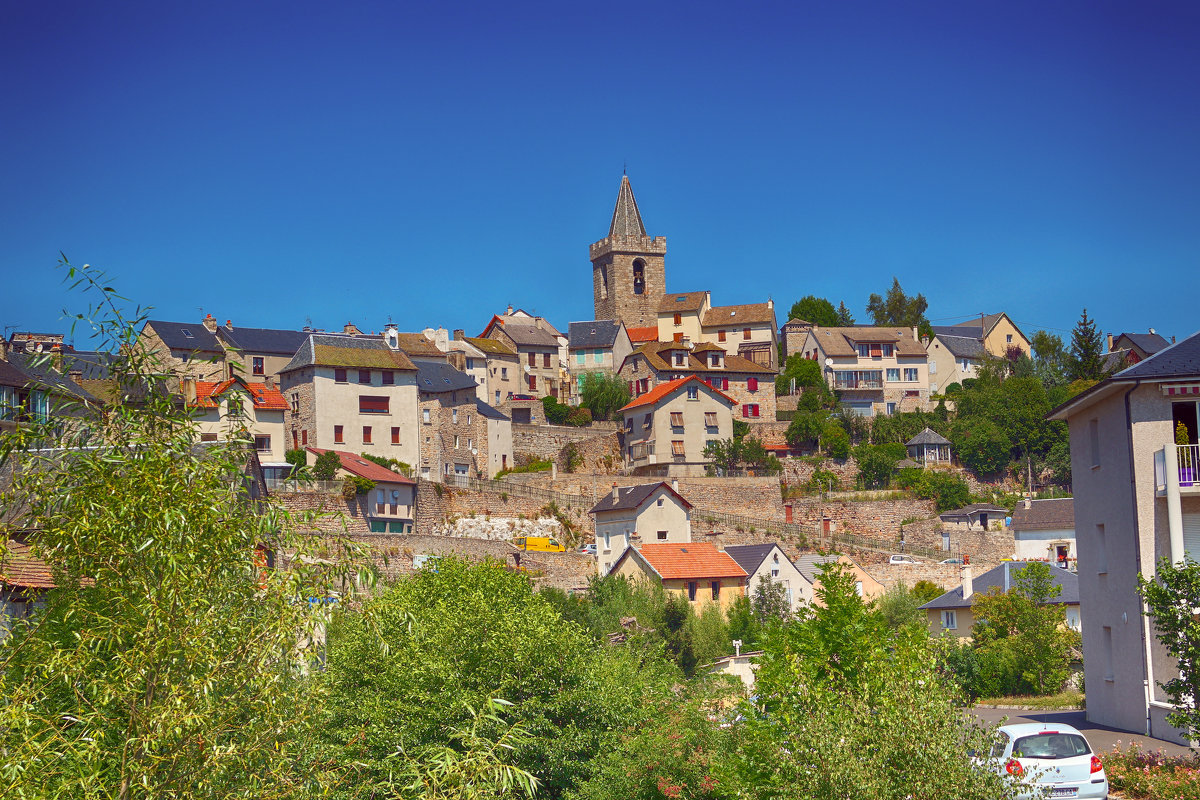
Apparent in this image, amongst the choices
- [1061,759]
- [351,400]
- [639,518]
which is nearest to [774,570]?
[639,518]

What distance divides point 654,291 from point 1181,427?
84867 mm

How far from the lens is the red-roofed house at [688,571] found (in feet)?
190

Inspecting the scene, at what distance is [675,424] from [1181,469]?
180 ft

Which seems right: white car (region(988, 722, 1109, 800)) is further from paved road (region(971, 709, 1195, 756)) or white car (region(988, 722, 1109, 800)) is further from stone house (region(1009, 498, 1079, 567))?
stone house (region(1009, 498, 1079, 567))

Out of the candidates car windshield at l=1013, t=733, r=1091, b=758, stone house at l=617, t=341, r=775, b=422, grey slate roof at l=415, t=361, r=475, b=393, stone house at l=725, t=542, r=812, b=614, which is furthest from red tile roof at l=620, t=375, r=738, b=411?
car windshield at l=1013, t=733, r=1091, b=758

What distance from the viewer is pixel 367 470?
6238 cm

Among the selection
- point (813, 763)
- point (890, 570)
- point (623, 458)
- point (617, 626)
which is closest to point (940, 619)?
point (890, 570)

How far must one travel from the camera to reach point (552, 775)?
26.4 meters

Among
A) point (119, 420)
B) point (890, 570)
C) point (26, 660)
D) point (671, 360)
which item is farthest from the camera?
point (671, 360)

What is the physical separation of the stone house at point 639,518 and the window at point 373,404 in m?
12.9

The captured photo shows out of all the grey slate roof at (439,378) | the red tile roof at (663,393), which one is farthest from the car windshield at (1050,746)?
the red tile roof at (663,393)

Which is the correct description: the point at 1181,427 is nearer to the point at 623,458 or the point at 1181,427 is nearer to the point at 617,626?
the point at 617,626

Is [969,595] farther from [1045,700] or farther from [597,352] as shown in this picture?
[597,352]

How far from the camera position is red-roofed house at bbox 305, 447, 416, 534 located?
60812 millimetres
